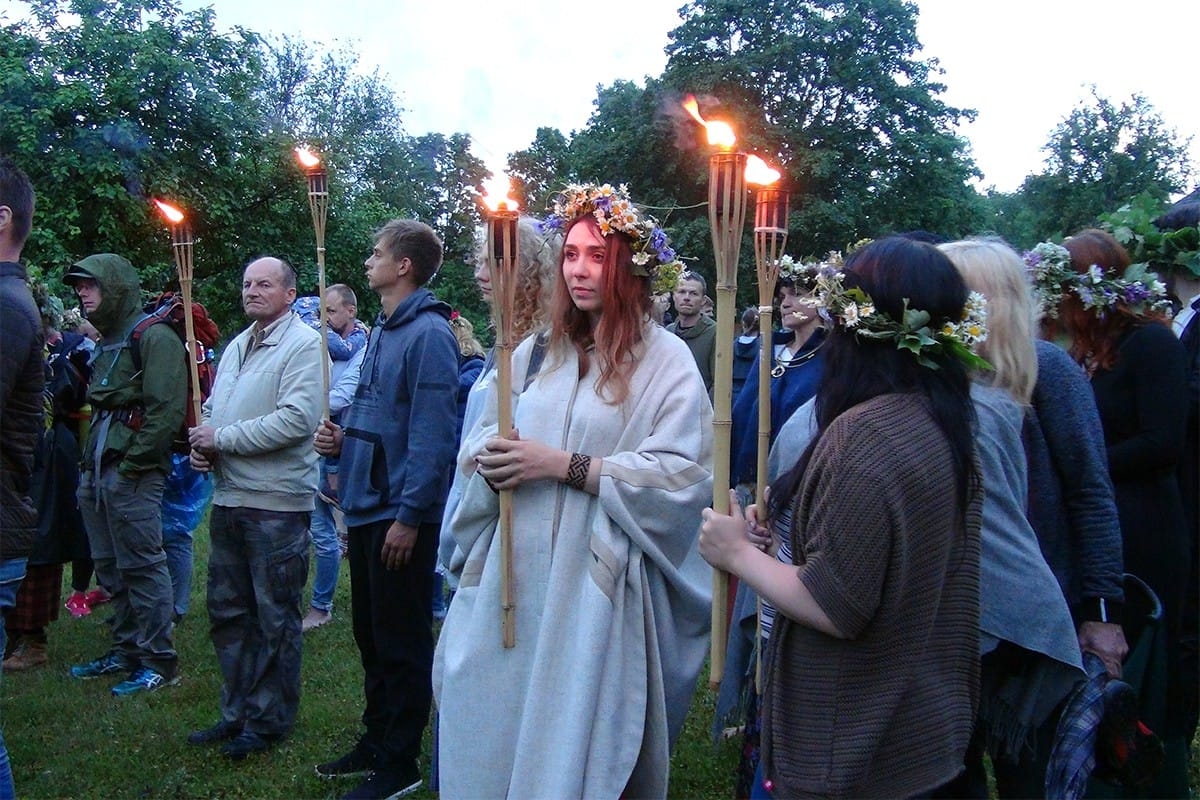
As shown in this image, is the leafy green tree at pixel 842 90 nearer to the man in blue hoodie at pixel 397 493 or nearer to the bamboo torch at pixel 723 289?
the man in blue hoodie at pixel 397 493

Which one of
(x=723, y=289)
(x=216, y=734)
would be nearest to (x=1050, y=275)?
(x=723, y=289)

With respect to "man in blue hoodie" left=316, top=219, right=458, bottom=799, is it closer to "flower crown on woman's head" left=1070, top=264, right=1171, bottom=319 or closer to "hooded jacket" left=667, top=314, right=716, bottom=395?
"flower crown on woman's head" left=1070, top=264, right=1171, bottom=319

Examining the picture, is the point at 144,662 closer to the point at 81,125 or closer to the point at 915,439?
the point at 915,439

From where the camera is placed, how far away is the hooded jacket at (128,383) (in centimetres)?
566

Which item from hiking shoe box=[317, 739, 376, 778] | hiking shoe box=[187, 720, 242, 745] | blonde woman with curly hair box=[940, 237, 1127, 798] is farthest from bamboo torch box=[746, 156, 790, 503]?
hiking shoe box=[187, 720, 242, 745]

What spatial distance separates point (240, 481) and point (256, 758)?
4.29ft

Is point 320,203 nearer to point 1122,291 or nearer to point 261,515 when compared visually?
point 261,515

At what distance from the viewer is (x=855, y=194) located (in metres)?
29.6

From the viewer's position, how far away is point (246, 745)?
491cm

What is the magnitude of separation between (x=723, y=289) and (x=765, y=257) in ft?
0.84

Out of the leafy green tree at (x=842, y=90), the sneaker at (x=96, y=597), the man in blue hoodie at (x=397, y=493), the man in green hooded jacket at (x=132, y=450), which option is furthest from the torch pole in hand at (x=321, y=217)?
the leafy green tree at (x=842, y=90)

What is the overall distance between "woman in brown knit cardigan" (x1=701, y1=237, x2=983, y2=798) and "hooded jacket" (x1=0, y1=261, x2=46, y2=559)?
261 cm

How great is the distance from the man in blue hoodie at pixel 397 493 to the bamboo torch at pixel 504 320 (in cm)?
120

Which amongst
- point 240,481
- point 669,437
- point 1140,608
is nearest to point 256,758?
point 240,481
